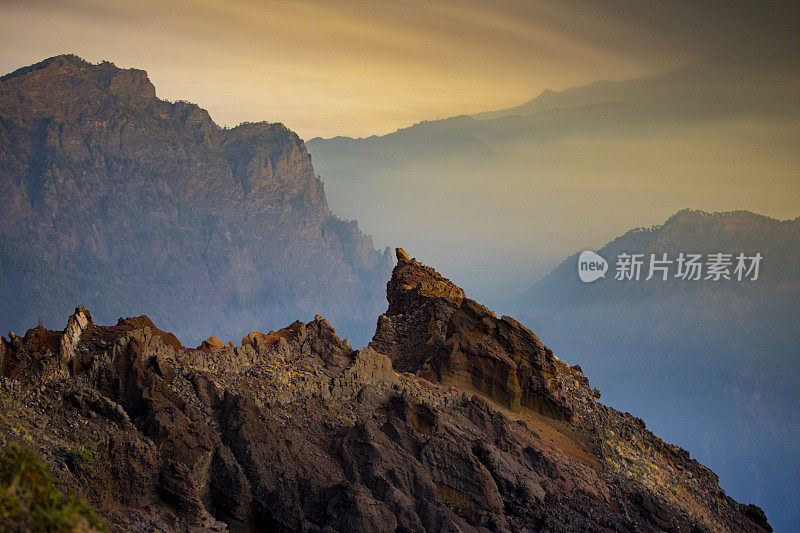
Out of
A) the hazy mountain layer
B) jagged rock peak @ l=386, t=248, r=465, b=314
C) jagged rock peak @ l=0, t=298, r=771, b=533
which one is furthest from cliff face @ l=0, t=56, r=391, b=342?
jagged rock peak @ l=0, t=298, r=771, b=533

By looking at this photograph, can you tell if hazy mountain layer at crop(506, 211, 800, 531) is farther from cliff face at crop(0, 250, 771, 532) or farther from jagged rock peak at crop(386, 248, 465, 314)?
cliff face at crop(0, 250, 771, 532)

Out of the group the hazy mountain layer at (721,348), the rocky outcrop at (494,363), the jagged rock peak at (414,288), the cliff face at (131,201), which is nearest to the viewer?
the rocky outcrop at (494,363)

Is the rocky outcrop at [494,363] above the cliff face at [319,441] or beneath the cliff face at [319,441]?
above

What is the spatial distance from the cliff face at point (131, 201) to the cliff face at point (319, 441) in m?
131

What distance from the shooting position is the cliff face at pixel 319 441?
20.6 metres

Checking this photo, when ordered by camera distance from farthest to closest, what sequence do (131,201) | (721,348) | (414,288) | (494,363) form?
1. (721,348)
2. (131,201)
3. (414,288)
4. (494,363)

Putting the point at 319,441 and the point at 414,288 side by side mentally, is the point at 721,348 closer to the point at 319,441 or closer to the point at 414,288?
the point at 414,288

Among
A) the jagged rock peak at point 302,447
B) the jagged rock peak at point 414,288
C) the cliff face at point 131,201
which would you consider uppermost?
the cliff face at point 131,201

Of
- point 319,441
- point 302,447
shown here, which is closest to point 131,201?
point 319,441

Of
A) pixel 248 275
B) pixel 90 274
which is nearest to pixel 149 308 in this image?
pixel 90 274

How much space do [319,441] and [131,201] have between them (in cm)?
16368

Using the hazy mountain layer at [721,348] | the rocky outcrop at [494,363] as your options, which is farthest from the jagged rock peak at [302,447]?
the hazy mountain layer at [721,348]

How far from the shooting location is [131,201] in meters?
176

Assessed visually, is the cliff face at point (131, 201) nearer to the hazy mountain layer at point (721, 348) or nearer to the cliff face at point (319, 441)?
the hazy mountain layer at point (721, 348)
